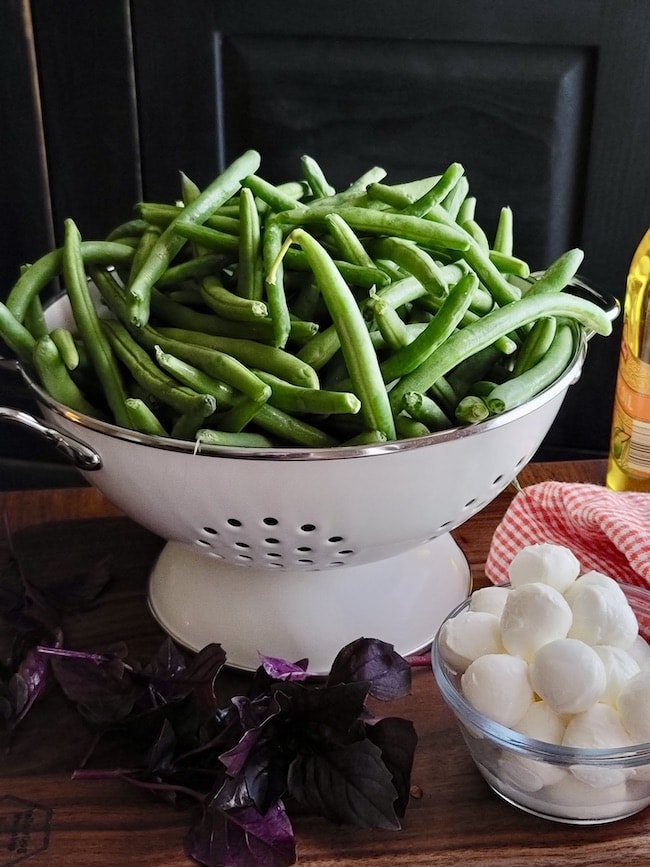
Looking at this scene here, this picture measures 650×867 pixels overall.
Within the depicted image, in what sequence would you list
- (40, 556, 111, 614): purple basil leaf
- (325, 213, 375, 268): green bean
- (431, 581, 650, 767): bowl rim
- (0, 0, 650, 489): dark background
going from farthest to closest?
(0, 0, 650, 489): dark background → (40, 556, 111, 614): purple basil leaf → (325, 213, 375, 268): green bean → (431, 581, 650, 767): bowl rim

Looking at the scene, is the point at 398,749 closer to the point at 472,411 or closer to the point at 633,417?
the point at 472,411

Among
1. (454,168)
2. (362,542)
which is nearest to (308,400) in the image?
(362,542)

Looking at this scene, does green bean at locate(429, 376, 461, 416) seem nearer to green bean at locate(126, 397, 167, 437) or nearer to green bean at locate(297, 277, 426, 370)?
green bean at locate(297, 277, 426, 370)

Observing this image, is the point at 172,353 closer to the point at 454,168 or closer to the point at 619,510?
the point at 454,168

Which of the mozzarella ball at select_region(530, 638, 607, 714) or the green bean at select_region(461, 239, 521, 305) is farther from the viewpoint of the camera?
the green bean at select_region(461, 239, 521, 305)

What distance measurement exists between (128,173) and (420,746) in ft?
2.54

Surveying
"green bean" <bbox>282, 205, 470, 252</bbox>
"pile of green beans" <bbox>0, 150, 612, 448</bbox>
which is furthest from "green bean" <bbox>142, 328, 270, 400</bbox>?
"green bean" <bbox>282, 205, 470, 252</bbox>

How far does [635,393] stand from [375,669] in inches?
13.3

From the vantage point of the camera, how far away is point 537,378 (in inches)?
21.1

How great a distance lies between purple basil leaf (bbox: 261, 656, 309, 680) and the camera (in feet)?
1.76

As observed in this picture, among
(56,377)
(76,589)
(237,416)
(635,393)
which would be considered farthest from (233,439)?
(635,393)

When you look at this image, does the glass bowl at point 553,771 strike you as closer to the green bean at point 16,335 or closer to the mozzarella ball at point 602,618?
the mozzarella ball at point 602,618

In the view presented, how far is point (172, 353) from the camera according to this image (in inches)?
21.6

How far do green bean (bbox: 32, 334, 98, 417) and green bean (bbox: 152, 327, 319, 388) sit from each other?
0.18 ft
